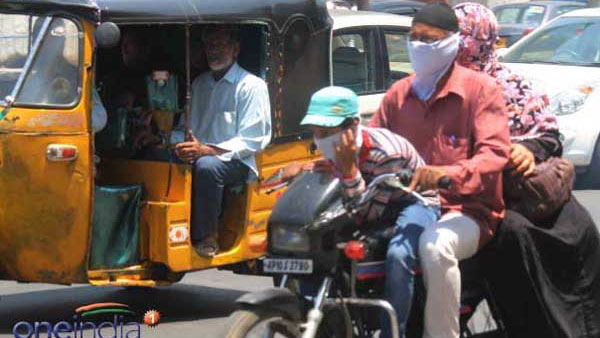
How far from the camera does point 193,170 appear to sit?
25.4ft

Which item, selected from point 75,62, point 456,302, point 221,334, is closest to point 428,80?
point 456,302

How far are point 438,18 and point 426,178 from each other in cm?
75

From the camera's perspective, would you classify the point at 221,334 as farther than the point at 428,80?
No

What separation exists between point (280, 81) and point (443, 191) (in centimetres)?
311

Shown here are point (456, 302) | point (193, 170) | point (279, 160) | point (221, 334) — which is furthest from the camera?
point (279, 160)

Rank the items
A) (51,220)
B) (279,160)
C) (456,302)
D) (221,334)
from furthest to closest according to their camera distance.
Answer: (279,160), (51,220), (456,302), (221,334)

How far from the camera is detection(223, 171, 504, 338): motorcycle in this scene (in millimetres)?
4703

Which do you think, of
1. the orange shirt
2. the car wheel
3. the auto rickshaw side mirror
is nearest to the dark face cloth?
the orange shirt

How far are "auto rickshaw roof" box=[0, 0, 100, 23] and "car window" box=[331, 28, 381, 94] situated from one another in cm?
364

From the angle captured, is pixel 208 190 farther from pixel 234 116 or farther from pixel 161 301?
pixel 161 301

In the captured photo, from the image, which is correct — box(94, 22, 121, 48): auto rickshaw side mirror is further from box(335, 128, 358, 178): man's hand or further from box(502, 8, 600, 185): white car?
box(502, 8, 600, 185): white car

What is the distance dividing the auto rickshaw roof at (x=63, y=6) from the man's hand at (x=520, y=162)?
2762mm

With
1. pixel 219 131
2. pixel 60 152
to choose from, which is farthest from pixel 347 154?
pixel 219 131

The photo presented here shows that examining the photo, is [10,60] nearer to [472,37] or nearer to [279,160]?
[279,160]
